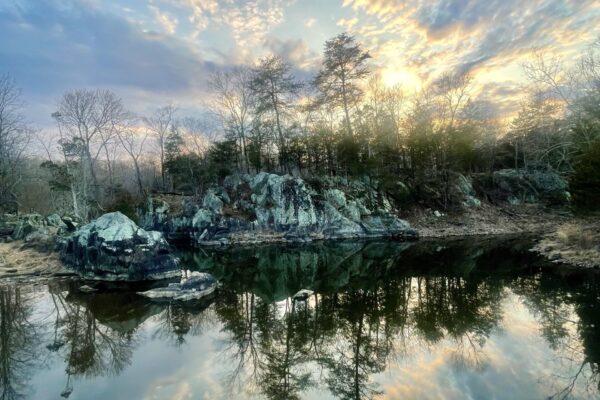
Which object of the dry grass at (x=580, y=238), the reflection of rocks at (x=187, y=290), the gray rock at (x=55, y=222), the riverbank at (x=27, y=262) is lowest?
the reflection of rocks at (x=187, y=290)

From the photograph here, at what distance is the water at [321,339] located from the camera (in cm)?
658

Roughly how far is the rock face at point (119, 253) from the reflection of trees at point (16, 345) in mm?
3276

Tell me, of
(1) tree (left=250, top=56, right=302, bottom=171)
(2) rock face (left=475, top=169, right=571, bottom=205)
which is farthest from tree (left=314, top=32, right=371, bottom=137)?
(2) rock face (left=475, top=169, right=571, bottom=205)

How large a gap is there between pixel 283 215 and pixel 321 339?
70.8ft

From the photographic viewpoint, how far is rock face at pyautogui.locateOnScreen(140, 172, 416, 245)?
1155 inches

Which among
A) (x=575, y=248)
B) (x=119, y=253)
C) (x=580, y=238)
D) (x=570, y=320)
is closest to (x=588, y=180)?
(x=580, y=238)

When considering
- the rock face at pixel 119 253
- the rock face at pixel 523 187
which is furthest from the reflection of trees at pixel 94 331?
the rock face at pixel 523 187

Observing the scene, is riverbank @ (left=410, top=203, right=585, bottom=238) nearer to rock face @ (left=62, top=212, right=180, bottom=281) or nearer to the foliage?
the foliage

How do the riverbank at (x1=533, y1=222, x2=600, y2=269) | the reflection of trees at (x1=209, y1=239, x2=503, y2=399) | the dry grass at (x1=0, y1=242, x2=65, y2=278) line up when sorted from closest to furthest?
the reflection of trees at (x1=209, y1=239, x2=503, y2=399)
the riverbank at (x1=533, y1=222, x2=600, y2=269)
the dry grass at (x1=0, y1=242, x2=65, y2=278)

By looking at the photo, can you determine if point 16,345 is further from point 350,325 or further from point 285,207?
point 285,207

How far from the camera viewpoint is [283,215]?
30016 mm

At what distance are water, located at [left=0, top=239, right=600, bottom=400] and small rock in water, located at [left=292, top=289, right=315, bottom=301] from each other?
0.54 m

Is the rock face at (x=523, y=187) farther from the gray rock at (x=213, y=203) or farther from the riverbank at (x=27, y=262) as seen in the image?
the riverbank at (x=27, y=262)

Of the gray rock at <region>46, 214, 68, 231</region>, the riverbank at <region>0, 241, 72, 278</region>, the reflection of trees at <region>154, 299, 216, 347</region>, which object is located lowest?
the reflection of trees at <region>154, 299, 216, 347</region>
